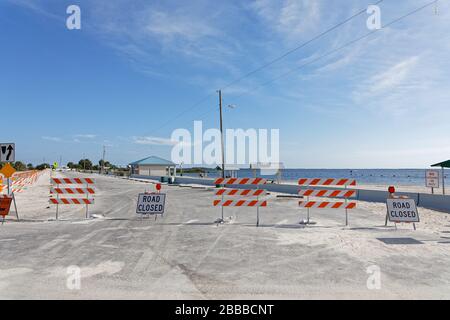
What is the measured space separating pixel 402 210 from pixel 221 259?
277 inches

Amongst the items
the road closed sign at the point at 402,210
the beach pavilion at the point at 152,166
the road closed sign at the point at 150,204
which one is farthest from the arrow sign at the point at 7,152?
the beach pavilion at the point at 152,166

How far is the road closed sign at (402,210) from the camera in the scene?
1017cm

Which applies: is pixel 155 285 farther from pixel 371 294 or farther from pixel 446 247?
pixel 446 247

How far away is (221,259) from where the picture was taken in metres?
6.67

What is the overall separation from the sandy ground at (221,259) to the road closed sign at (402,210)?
362 mm

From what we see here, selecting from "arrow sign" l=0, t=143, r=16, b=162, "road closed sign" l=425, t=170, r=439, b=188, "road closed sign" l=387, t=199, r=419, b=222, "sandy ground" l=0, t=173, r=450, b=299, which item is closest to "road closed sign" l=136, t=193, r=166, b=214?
"sandy ground" l=0, t=173, r=450, b=299

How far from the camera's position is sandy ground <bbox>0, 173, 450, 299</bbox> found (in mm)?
4902

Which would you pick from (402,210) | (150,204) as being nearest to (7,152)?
(150,204)

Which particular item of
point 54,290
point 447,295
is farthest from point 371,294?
point 54,290

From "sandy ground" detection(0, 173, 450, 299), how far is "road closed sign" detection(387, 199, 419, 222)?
362 millimetres

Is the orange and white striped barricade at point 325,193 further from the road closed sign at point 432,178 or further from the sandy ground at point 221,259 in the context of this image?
the road closed sign at point 432,178

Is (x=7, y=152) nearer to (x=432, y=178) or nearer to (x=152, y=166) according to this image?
(x=432, y=178)

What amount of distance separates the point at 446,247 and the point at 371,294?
4365mm
